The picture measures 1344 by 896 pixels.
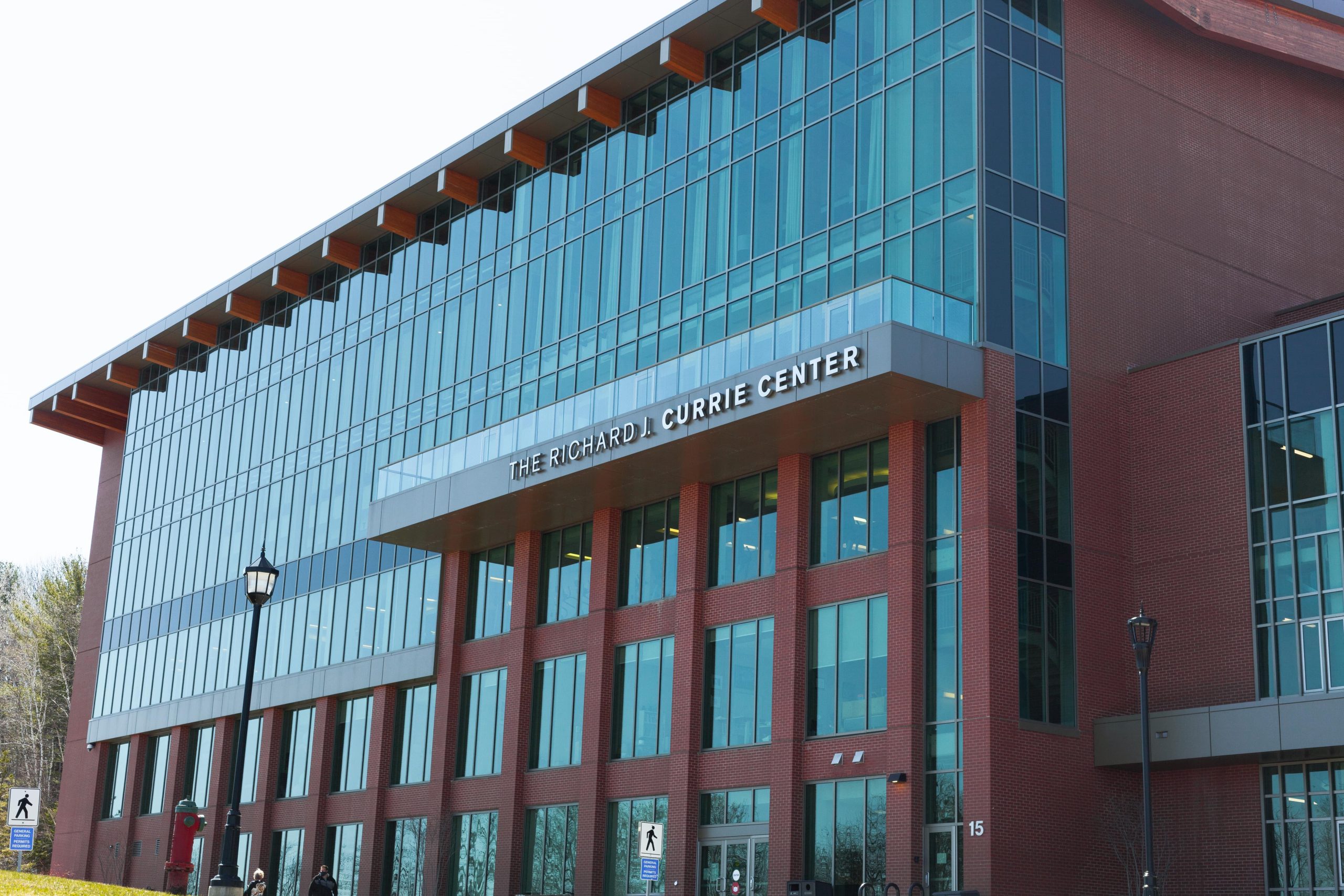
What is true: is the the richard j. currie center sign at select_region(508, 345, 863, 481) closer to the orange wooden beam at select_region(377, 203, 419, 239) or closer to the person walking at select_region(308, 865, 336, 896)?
the person walking at select_region(308, 865, 336, 896)

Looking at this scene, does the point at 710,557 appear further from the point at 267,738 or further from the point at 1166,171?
the point at 267,738

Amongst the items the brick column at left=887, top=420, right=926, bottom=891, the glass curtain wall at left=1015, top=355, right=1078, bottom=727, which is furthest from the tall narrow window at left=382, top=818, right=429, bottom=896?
the glass curtain wall at left=1015, top=355, right=1078, bottom=727

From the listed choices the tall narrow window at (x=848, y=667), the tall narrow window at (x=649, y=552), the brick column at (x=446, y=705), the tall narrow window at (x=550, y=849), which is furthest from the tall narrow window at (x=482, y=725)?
the tall narrow window at (x=848, y=667)

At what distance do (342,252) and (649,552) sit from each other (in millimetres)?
21562

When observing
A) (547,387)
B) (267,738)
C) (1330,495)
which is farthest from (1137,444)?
(267,738)

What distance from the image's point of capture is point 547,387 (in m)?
47.0

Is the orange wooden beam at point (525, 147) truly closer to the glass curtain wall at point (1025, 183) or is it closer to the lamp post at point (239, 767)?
the glass curtain wall at point (1025, 183)

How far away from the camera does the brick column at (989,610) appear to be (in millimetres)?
32094

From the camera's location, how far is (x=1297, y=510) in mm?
33656

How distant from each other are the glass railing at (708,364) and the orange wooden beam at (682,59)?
920 centimetres

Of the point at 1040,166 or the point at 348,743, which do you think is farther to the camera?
the point at 348,743

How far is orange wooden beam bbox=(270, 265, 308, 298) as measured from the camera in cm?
6053

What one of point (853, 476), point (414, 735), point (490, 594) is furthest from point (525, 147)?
point (414, 735)

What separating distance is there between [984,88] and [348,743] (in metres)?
30.2
